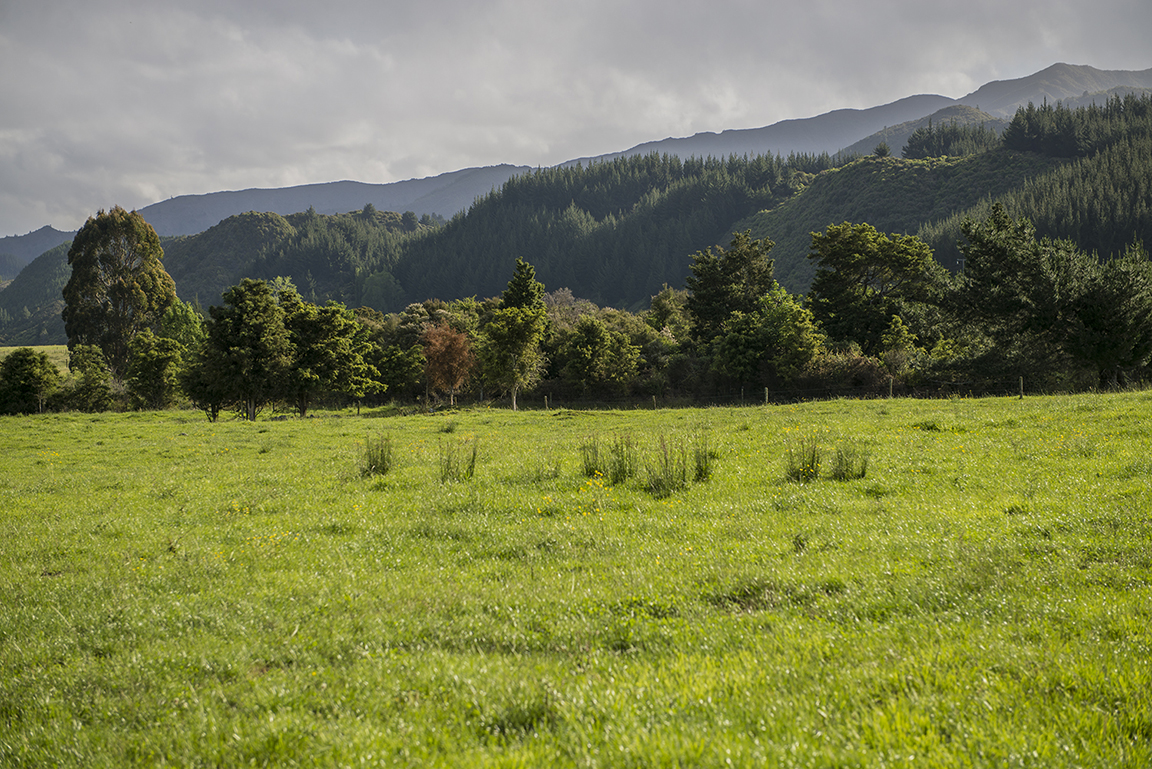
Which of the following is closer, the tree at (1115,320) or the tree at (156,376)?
the tree at (1115,320)

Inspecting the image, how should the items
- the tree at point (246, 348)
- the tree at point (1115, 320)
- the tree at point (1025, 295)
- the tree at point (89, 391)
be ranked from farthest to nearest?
the tree at point (89, 391), the tree at point (246, 348), the tree at point (1025, 295), the tree at point (1115, 320)

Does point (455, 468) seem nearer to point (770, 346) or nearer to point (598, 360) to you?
point (770, 346)

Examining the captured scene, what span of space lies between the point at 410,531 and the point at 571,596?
433cm

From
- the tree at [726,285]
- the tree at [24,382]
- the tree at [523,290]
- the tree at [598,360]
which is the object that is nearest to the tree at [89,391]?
the tree at [24,382]

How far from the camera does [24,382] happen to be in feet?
167

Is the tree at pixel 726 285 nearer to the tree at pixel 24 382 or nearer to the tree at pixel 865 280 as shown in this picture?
the tree at pixel 865 280

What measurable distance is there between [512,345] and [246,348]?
67.6ft

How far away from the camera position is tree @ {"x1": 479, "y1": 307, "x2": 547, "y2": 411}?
50.5 metres

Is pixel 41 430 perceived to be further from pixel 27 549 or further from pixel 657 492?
pixel 657 492

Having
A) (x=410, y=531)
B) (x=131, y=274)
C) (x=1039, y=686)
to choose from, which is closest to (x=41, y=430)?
Answer: (x=410, y=531)

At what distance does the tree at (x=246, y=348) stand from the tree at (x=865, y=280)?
Answer: 50252mm

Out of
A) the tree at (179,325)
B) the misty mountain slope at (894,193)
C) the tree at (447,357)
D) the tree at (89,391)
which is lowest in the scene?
the tree at (89,391)

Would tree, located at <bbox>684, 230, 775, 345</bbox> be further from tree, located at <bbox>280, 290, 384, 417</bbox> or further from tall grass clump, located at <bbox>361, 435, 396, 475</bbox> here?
tall grass clump, located at <bbox>361, 435, 396, 475</bbox>

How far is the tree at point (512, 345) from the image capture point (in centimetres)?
5050
